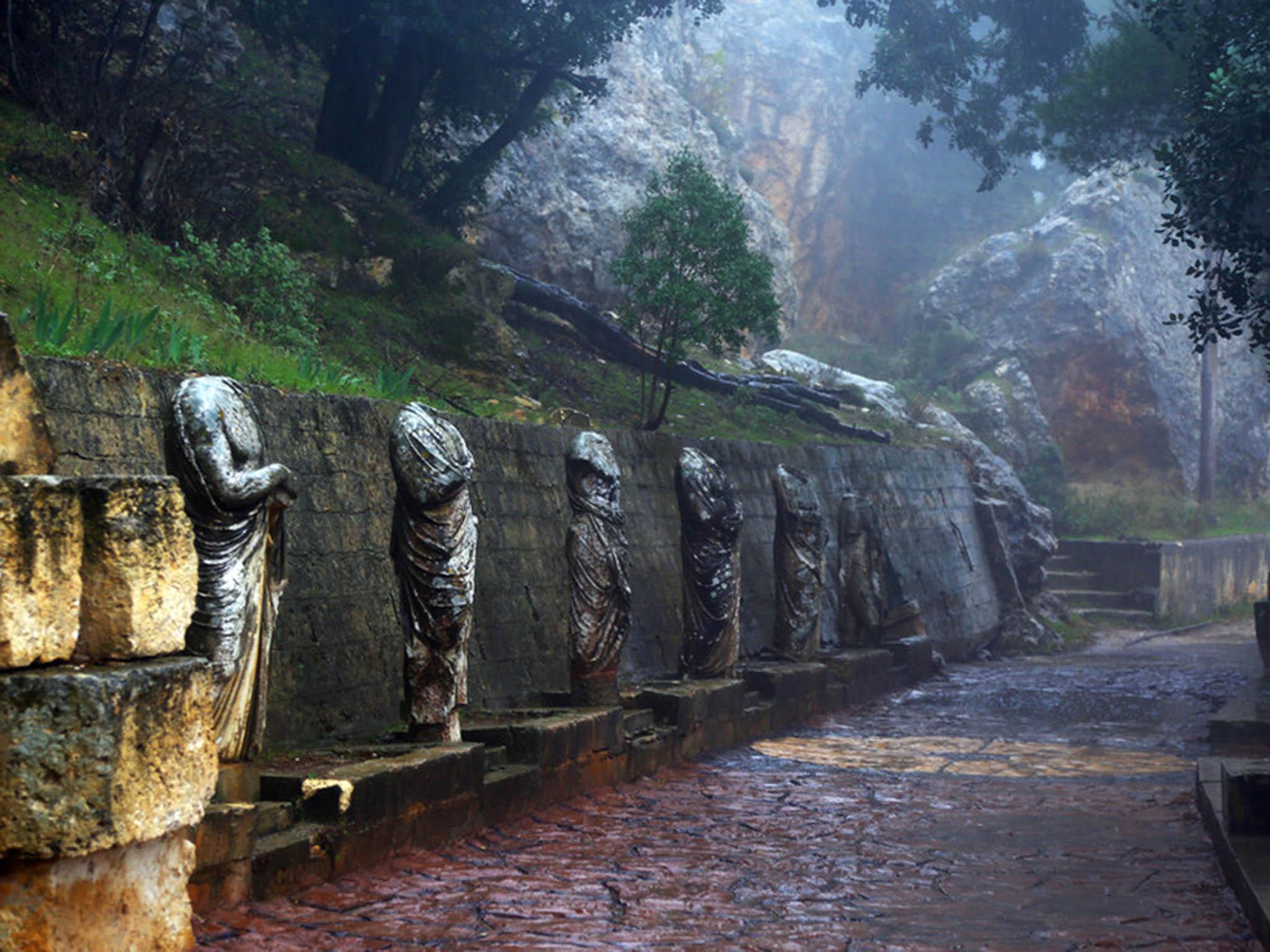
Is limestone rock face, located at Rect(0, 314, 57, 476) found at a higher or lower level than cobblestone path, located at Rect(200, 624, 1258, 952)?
higher

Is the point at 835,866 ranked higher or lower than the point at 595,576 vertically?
lower

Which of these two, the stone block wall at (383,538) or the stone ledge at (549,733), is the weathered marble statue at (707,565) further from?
the stone ledge at (549,733)

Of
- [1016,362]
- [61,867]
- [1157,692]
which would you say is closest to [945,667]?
[1157,692]

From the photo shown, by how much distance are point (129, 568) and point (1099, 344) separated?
3165 cm

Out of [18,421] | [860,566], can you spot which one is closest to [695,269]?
[860,566]

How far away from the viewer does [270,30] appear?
17.4m

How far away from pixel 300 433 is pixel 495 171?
17225 millimetres

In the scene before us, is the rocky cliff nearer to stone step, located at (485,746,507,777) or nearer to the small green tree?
the small green tree

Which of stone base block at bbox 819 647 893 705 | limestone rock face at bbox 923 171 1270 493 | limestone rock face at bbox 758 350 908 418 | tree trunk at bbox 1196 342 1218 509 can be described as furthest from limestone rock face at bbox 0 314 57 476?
tree trunk at bbox 1196 342 1218 509

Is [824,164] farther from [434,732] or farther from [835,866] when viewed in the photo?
[835,866]

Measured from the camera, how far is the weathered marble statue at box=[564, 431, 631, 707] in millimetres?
8469

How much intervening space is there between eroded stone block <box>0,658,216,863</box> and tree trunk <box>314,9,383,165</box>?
14.8 m

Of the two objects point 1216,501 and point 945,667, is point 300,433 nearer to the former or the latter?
point 945,667

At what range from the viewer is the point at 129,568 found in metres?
3.65
